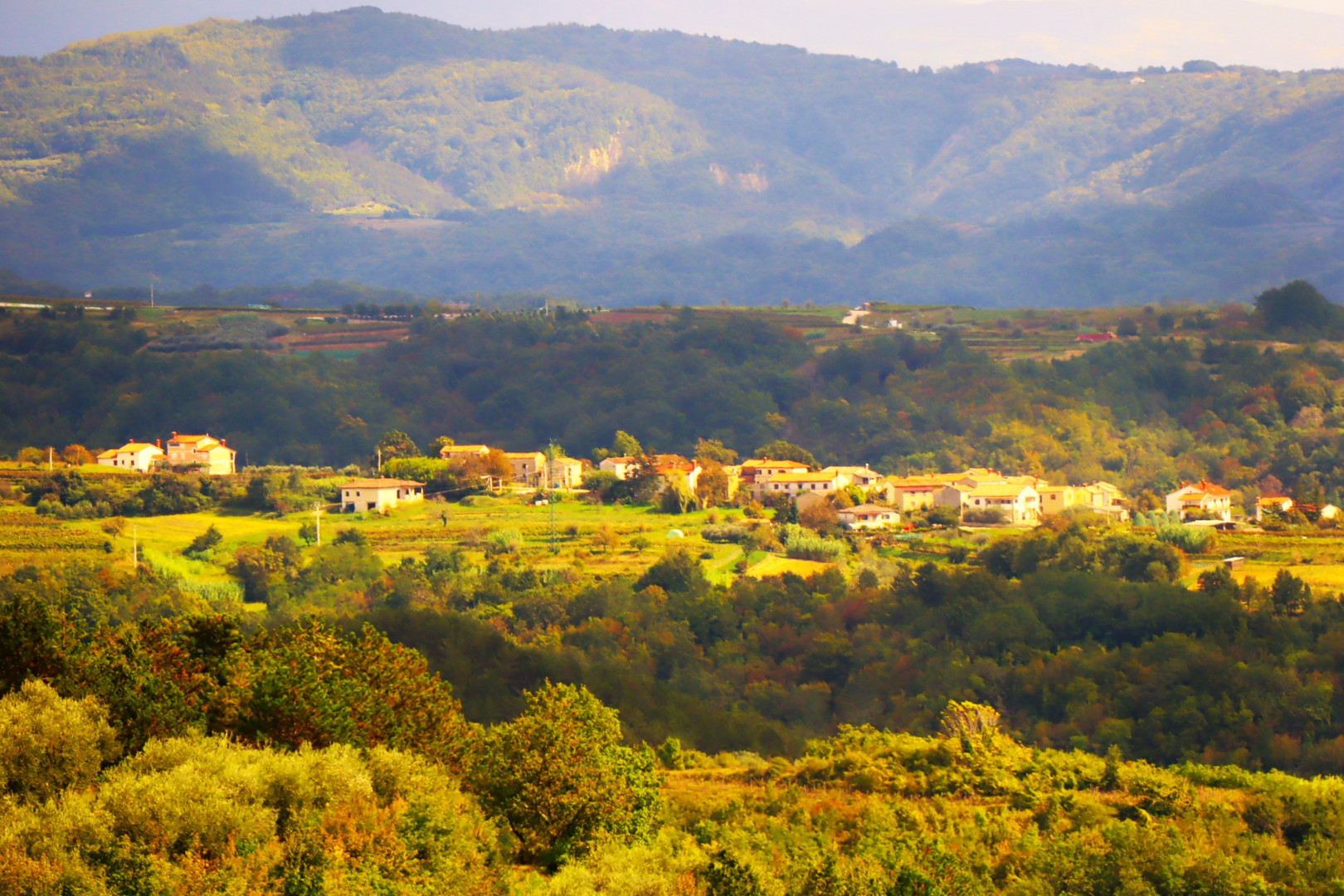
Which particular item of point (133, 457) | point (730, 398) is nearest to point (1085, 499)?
point (730, 398)

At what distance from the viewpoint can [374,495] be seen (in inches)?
2397

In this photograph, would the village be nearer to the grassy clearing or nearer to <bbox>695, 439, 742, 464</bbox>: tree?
<bbox>695, 439, 742, 464</bbox>: tree

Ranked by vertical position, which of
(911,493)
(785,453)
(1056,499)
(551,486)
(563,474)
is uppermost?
(785,453)

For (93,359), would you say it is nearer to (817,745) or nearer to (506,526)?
(506,526)

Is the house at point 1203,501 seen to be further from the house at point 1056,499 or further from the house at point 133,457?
the house at point 133,457

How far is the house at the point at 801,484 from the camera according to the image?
62312 mm

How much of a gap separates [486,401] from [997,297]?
4399 inches

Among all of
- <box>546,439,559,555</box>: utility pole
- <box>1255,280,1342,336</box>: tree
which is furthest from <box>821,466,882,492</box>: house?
<box>1255,280,1342,336</box>: tree

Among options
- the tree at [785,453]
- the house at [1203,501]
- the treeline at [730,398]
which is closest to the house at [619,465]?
the tree at [785,453]

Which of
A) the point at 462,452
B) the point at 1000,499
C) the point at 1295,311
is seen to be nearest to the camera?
the point at 1000,499

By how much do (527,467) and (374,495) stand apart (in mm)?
10594

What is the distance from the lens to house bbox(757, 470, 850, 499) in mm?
62312

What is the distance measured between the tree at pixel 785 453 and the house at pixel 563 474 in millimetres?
7750

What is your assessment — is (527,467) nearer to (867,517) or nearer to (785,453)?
(785,453)
